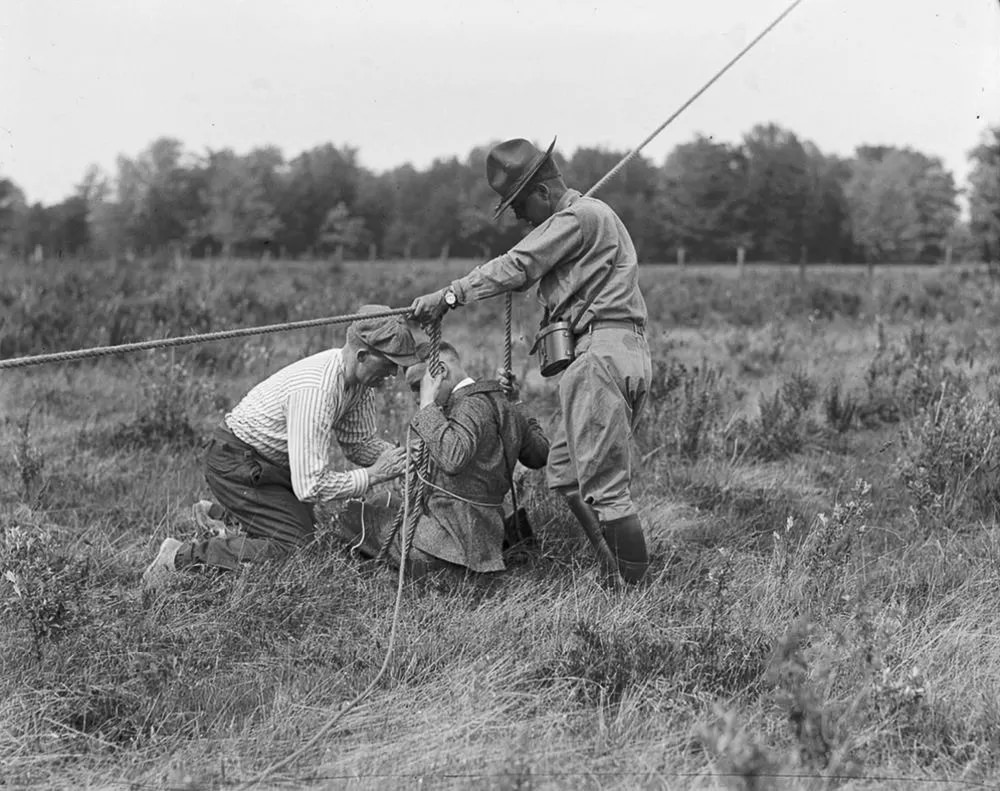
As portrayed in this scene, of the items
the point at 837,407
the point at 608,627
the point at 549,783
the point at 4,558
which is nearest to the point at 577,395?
the point at 608,627

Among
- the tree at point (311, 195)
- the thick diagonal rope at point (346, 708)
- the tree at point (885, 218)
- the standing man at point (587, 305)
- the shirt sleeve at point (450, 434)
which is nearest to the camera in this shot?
the thick diagonal rope at point (346, 708)

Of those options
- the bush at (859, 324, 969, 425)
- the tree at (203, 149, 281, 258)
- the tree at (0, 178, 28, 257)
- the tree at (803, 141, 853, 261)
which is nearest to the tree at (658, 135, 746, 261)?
the tree at (803, 141, 853, 261)

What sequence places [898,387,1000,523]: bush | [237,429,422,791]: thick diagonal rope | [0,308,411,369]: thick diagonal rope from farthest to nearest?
[898,387,1000,523]: bush
[0,308,411,369]: thick diagonal rope
[237,429,422,791]: thick diagonal rope

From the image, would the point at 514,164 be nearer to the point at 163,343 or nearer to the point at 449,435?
the point at 449,435

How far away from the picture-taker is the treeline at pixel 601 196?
46469 mm

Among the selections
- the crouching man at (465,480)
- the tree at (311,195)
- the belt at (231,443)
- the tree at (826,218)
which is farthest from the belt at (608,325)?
the tree at (311,195)

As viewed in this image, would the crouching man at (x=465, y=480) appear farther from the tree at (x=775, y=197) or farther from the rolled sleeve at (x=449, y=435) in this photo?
the tree at (x=775, y=197)

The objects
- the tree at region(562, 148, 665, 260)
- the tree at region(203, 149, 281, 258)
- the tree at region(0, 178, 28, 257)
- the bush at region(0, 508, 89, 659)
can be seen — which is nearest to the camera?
the bush at region(0, 508, 89, 659)

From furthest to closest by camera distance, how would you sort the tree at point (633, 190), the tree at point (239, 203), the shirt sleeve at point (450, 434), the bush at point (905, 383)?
1. the tree at point (239, 203)
2. the tree at point (633, 190)
3. the bush at point (905, 383)
4. the shirt sleeve at point (450, 434)

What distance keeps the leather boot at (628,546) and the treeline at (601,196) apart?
3514cm

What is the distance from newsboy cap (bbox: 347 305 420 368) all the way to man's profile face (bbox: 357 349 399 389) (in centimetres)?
3

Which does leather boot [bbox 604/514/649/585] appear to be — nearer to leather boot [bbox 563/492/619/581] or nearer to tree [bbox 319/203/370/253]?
leather boot [bbox 563/492/619/581]

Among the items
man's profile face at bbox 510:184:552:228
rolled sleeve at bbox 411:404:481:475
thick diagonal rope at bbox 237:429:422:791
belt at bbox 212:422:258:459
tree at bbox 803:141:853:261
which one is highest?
tree at bbox 803:141:853:261

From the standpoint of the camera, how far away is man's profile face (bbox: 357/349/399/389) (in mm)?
4223
